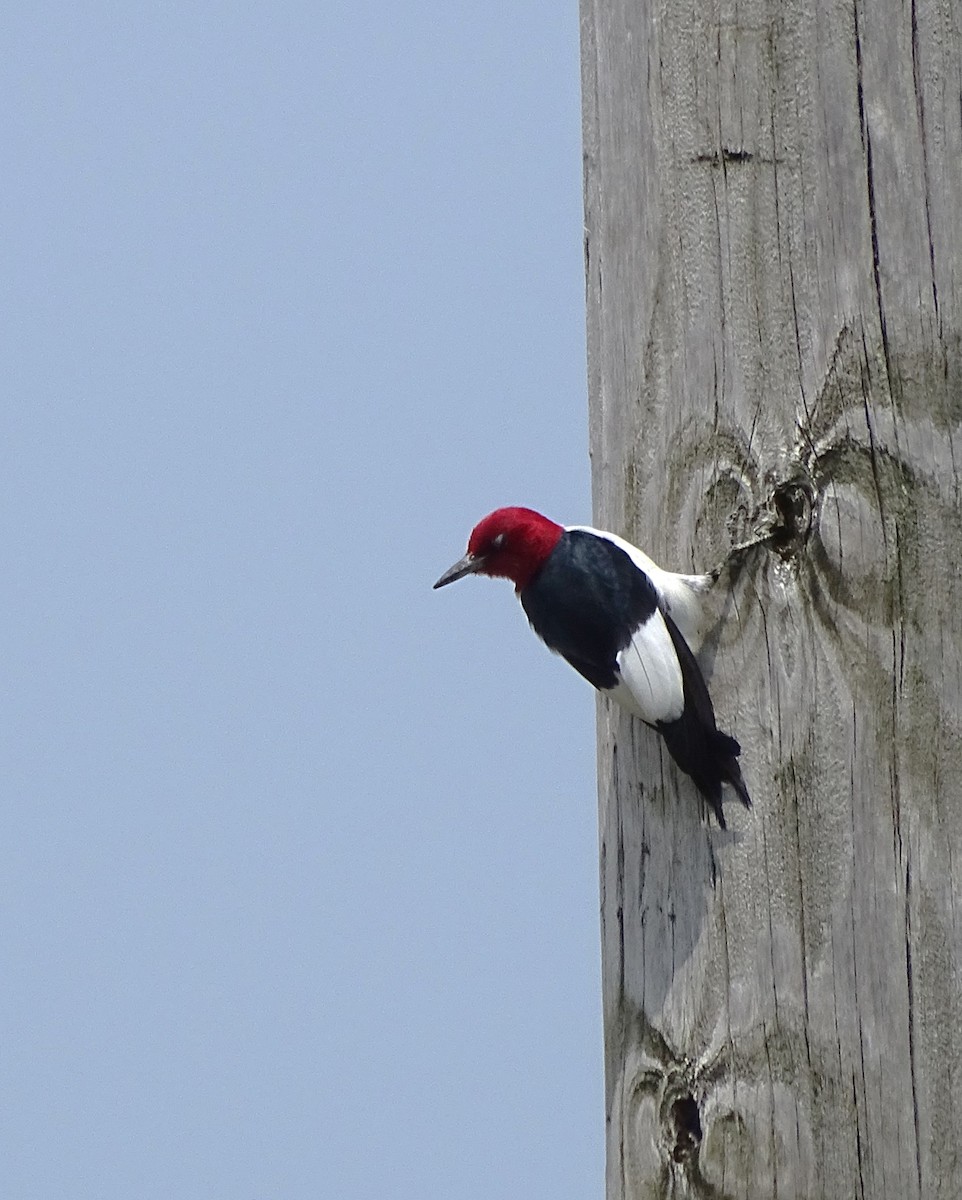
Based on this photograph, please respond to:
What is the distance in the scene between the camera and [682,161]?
2154mm

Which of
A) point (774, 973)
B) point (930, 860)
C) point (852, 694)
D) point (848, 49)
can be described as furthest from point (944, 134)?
point (774, 973)

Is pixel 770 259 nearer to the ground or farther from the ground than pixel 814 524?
farther from the ground

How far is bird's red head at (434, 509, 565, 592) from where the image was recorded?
9.54 ft

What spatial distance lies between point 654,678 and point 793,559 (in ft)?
0.79

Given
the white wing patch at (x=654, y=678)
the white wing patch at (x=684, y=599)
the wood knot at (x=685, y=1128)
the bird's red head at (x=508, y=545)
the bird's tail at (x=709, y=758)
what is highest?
the bird's red head at (x=508, y=545)

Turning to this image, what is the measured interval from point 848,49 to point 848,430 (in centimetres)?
44

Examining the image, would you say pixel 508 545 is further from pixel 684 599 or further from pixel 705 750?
pixel 705 750

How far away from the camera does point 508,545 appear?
3.03 metres

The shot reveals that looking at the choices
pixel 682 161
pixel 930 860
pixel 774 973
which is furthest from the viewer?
pixel 682 161

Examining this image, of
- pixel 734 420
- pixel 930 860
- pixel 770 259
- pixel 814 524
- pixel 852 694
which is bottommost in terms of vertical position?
pixel 930 860

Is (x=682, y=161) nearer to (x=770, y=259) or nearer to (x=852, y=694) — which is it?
(x=770, y=259)

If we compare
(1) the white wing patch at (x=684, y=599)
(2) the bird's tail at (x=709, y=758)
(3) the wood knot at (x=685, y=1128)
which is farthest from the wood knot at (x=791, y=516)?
(3) the wood knot at (x=685, y=1128)

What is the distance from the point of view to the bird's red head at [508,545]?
2908 mm

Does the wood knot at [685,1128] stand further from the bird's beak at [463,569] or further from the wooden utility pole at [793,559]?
the bird's beak at [463,569]
